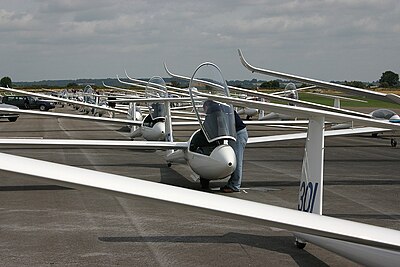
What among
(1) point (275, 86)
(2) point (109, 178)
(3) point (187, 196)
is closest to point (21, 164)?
(2) point (109, 178)

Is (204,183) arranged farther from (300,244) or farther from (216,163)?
(300,244)

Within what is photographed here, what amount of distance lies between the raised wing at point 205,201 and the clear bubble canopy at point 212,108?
6867 mm

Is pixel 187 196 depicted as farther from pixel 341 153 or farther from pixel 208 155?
pixel 341 153

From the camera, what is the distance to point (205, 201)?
3029 mm

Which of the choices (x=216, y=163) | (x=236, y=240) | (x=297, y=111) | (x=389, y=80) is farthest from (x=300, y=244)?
(x=389, y=80)

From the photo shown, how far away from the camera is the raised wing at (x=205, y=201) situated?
276 cm

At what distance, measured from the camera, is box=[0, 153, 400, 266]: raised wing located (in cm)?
276

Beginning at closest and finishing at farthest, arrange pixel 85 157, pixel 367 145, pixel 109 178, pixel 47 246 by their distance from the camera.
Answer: pixel 109 178 → pixel 47 246 → pixel 85 157 → pixel 367 145

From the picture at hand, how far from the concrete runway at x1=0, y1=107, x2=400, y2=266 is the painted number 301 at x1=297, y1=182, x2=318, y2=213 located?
24.4 inches

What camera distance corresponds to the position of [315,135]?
580cm

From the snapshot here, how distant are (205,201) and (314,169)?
2.95m

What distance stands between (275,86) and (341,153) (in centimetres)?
7949

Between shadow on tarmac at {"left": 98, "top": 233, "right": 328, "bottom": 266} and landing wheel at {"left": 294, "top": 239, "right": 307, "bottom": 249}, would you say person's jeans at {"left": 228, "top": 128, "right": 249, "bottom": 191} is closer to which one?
shadow on tarmac at {"left": 98, "top": 233, "right": 328, "bottom": 266}

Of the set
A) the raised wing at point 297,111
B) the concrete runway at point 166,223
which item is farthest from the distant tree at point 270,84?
the raised wing at point 297,111
